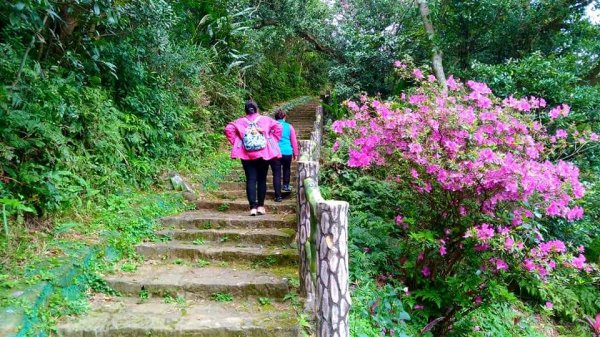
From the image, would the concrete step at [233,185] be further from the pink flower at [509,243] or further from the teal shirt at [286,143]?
the pink flower at [509,243]

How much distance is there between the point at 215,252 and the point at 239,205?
4.45ft

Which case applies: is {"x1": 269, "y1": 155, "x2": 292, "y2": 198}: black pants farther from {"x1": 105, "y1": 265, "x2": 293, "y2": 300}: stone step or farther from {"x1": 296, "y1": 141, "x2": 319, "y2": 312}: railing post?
{"x1": 105, "y1": 265, "x2": 293, "y2": 300}: stone step

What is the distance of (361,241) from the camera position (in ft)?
15.6

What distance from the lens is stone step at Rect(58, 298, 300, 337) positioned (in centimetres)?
297

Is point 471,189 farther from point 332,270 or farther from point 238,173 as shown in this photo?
point 238,173

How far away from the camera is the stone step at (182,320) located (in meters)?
2.97

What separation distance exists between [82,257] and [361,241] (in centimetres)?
296

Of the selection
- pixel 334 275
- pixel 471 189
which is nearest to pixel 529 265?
pixel 471 189

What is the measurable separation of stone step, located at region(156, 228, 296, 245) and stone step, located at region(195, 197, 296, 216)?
0.61m

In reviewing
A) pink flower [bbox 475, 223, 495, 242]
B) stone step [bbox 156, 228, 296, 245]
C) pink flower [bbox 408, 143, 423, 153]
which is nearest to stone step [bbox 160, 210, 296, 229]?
stone step [bbox 156, 228, 296, 245]

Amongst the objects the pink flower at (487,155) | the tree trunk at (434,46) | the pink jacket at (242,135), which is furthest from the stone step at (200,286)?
the tree trunk at (434,46)

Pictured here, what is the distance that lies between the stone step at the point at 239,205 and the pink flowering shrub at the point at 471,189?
4.24 feet

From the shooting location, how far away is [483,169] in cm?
345

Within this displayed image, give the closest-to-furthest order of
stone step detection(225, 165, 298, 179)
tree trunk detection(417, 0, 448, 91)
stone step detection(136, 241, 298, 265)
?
stone step detection(136, 241, 298, 265)
stone step detection(225, 165, 298, 179)
tree trunk detection(417, 0, 448, 91)
